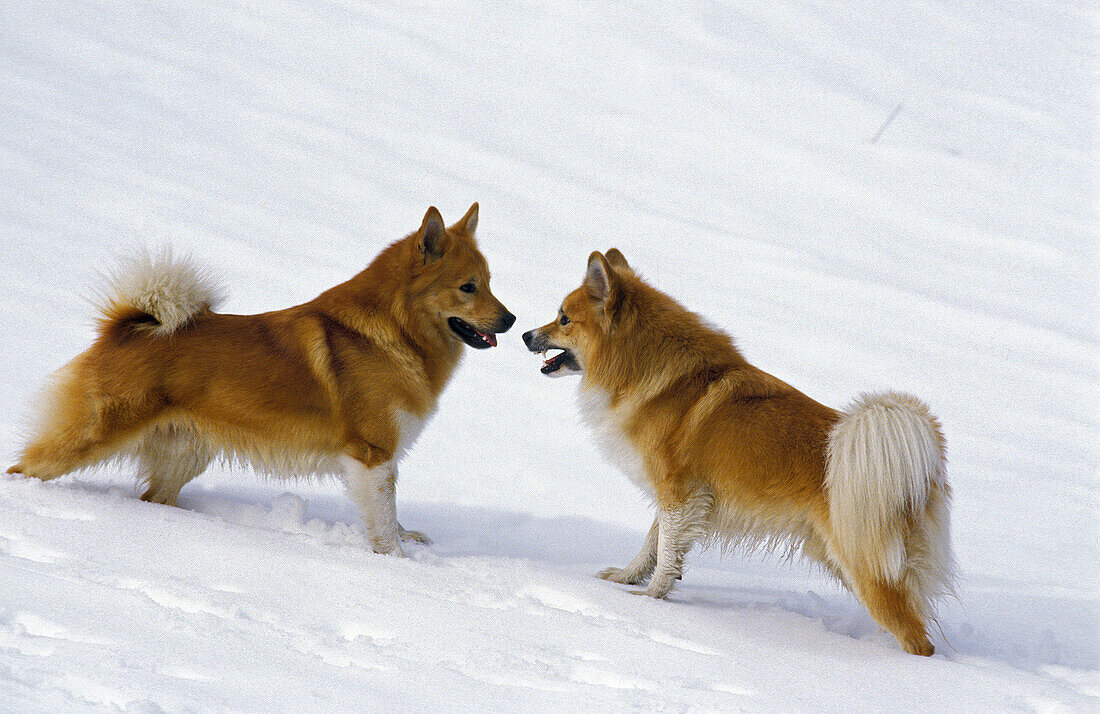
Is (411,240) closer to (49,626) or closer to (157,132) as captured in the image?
(49,626)

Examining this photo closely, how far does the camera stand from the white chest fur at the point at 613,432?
4.26 metres

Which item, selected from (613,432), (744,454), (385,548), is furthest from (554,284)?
(744,454)

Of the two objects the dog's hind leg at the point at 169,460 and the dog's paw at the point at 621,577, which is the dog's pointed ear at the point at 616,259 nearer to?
the dog's paw at the point at 621,577

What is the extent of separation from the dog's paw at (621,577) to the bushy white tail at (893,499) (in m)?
1.11

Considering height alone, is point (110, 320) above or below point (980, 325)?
below

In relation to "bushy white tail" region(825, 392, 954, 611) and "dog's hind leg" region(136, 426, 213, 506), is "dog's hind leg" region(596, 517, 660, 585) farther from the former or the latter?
"dog's hind leg" region(136, 426, 213, 506)

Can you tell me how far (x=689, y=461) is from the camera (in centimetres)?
404

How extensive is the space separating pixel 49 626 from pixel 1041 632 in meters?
3.99

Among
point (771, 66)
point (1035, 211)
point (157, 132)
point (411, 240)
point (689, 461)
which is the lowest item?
point (689, 461)

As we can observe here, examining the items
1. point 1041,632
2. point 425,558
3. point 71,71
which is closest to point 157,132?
point 71,71

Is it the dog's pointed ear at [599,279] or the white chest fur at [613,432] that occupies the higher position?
the dog's pointed ear at [599,279]

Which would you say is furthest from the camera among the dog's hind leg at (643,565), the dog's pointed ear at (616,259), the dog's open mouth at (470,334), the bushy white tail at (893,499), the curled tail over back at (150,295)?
the dog's pointed ear at (616,259)

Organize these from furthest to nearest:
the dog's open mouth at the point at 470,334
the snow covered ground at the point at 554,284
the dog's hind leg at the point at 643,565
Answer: the dog's open mouth at the point at 470,334, the dog's hind leg at the point at 643,565, the snow covered ground at the point at 554,284

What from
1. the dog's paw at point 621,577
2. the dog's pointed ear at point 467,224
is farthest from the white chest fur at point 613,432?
the dog's pointed ear at point 467,224
